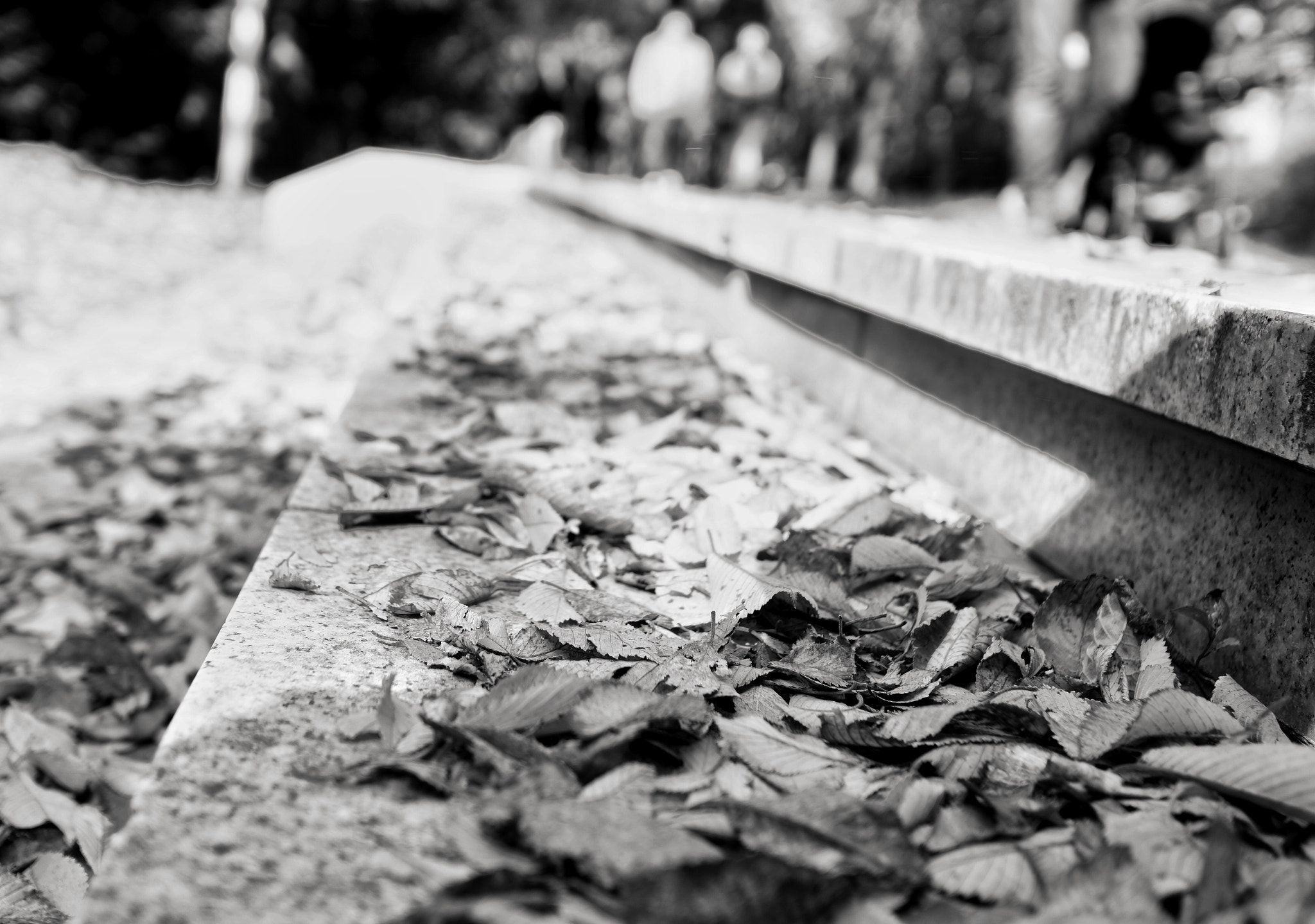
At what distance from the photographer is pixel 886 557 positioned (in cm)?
169

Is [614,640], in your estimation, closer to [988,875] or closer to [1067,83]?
[988,875]

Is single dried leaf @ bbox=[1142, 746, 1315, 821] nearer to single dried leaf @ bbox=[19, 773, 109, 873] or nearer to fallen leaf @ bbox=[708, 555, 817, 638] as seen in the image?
fallen leaf @ bbox=[708, 555, 817, 638]

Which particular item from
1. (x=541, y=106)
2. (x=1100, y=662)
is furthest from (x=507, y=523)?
(x=541, y=106)

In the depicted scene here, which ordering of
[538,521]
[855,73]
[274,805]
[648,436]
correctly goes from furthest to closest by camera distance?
1. [855,73]
2. [648,436]
3. [538,521]
4. [274,805]

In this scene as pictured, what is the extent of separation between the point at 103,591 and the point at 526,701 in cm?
199

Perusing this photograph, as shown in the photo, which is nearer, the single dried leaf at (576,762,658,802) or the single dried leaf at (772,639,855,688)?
the single dried leaf at (576,762,658,802)

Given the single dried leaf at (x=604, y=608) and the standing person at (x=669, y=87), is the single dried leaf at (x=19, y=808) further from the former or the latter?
the standing person at (x=669, y=87)

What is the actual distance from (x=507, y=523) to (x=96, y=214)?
10.4 meters

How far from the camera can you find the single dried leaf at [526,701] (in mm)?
1127

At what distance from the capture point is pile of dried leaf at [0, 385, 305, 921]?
1.67 metres

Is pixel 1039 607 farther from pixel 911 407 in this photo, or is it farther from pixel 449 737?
pixel 911 407

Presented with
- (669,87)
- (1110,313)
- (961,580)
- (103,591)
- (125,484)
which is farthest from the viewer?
(669,87)

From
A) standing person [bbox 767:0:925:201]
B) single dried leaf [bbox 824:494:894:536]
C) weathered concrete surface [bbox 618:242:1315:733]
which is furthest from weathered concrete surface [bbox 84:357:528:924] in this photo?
standing person [bbox 767:0:925:201]

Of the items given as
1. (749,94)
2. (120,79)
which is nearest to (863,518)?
(749,94)
